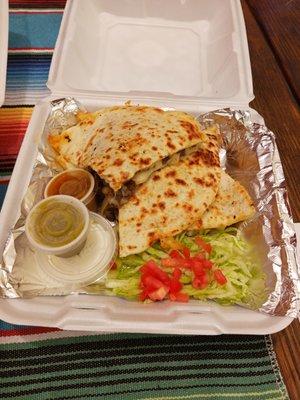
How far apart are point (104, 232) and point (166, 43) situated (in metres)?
1.72

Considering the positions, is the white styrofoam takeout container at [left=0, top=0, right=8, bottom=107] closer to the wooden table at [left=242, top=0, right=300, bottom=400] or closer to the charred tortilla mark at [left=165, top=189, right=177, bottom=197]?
the charred tortilla mark at [left=165, top=189, right=177, bottom=197]

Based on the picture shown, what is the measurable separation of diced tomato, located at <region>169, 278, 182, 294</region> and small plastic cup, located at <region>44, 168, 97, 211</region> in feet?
1.71

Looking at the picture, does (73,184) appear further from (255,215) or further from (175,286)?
(255,215)

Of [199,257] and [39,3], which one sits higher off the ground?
[39,3]

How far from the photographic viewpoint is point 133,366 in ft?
4.33

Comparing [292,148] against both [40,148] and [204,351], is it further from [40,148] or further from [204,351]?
[40,148]

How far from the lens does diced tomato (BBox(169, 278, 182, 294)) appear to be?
1.41 meters

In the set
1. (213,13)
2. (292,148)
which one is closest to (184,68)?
(213,13)

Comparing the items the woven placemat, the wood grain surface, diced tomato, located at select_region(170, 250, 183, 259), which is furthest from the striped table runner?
the wood grain surface

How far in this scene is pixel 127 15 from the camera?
2.84m

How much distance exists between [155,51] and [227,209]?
1.52 metres

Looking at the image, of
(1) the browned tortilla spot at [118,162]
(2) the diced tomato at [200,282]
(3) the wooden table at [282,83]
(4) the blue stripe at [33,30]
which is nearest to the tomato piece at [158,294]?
(2) the diced tomato at [200,282]

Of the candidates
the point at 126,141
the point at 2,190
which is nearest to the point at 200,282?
the point at 126,141

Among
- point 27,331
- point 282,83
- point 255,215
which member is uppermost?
point 282,83
